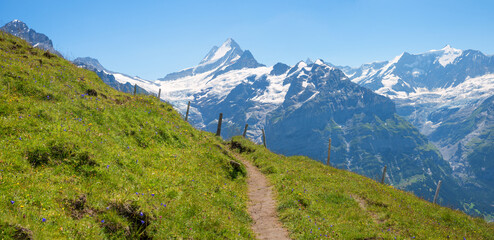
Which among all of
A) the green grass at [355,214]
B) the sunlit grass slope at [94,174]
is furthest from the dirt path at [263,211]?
the sunlit grass slope at [94,174]

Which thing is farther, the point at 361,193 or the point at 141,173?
the point at 361,193

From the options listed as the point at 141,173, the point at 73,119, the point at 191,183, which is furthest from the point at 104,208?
the point at 73,119

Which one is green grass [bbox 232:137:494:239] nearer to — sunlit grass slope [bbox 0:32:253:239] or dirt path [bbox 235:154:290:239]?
dirt path [bbox 235:154:290:239]

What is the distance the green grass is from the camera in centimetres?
1478

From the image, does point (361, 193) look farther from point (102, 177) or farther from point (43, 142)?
point (43, 142)

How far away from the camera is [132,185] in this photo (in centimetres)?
1151

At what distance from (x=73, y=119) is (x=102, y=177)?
568 centimetres

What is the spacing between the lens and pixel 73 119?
48.4ft

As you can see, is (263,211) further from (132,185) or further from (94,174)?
(94,174)

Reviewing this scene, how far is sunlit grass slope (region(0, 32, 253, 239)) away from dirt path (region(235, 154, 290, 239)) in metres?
0.82

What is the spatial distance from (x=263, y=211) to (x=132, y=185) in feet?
28.1

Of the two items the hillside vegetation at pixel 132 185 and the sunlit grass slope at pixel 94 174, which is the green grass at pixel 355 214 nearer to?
the hillside vegetation at pixel 132 185

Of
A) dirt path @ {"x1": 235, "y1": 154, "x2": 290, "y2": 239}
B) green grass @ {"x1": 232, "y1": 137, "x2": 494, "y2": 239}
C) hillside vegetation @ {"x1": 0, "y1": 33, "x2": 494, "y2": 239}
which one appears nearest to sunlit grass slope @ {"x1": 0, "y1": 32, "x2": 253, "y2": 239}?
hillside vegetation @ {"x1": 0, "y1": 33, "x2": 494, "y2": 239}

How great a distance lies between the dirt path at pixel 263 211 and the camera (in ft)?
46.2
